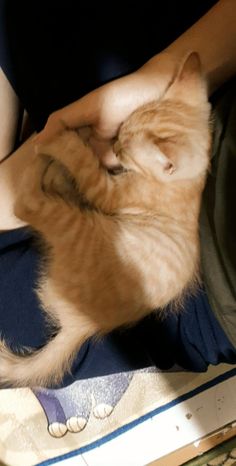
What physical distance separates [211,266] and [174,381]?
0.65 m

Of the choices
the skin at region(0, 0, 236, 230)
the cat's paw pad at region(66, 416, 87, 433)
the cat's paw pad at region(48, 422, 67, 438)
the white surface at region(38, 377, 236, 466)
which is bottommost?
the white surface at region(38, 377, 236, 466)

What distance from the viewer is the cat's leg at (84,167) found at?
1.00 metres

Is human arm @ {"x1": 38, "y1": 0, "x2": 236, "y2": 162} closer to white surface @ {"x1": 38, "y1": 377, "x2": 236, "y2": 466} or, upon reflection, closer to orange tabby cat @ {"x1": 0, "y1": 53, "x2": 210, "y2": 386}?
Answer: orange tabby cat @ {"x1": 0, "y1": 53, "x2": 210, "y2": 386}

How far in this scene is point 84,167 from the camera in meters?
1.02

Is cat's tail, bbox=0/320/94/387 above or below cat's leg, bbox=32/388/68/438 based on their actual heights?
above

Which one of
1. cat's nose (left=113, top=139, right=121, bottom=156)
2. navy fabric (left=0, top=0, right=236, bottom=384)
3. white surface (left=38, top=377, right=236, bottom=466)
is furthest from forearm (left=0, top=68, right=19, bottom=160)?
white surface (left=38, top=377, right=236, bottom=466)

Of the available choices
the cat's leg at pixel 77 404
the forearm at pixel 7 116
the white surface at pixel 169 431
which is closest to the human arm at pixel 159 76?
the forearm at pixel 7 116

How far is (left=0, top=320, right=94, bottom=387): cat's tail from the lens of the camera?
100 centimetres

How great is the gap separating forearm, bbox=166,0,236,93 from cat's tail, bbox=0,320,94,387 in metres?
0.53

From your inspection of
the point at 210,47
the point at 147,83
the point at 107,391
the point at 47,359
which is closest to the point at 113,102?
the point at 147,83

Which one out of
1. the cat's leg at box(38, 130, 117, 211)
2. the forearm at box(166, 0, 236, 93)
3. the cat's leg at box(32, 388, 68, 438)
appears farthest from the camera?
the cat's leg at box(32, 388, 68, 438)

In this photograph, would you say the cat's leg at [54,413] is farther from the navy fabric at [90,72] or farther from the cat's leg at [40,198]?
the cat's leg at [40,198]

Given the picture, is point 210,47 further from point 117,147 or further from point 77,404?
point 77,404

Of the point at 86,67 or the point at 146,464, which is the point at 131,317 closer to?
the point at 86,67
